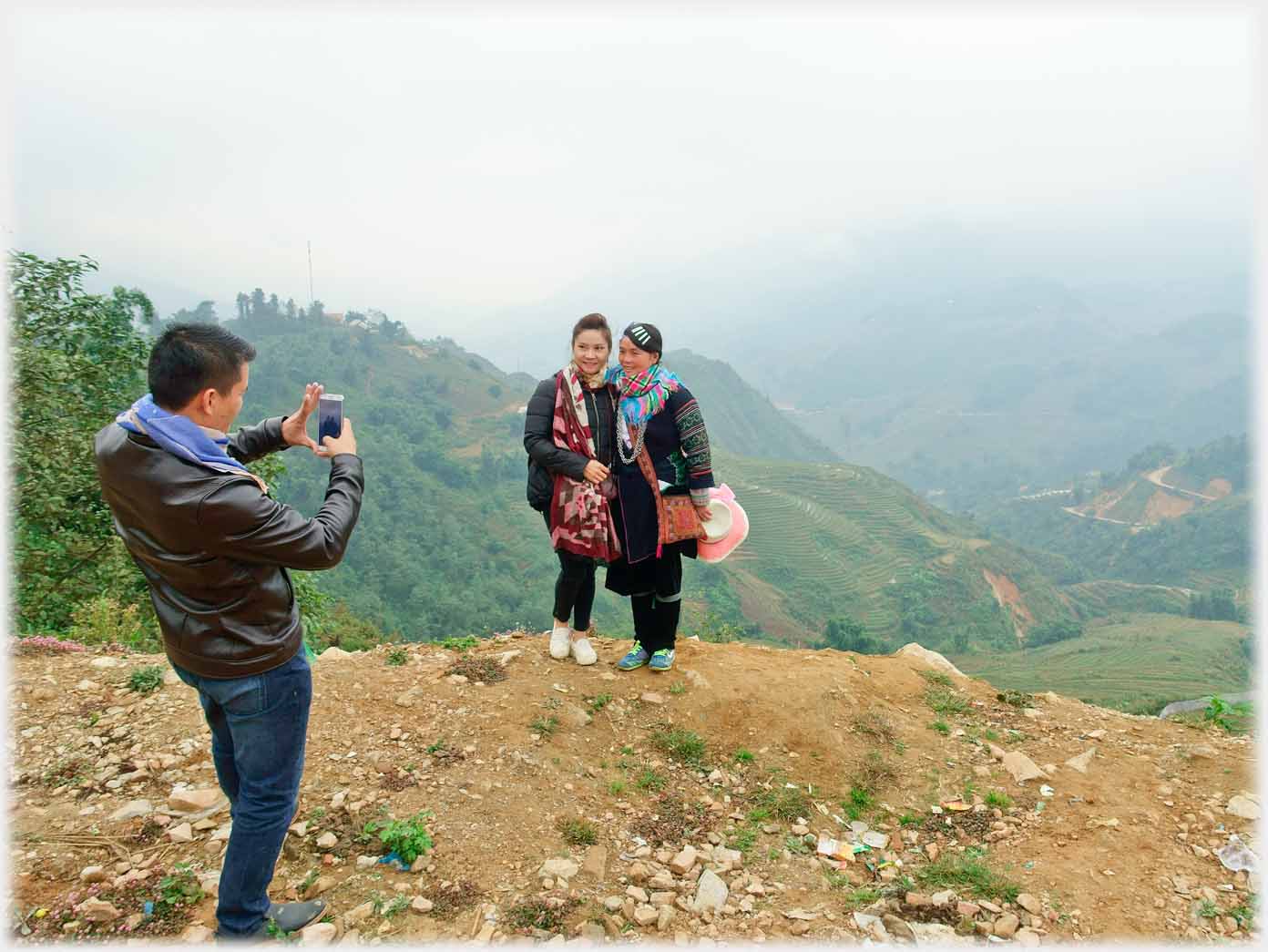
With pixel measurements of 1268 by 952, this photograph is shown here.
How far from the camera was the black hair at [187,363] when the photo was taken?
183 cm

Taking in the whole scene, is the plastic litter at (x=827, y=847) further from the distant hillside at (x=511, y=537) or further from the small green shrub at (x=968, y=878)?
the distant hillside at (x=511, y=537)

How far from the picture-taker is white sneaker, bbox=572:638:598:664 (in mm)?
4289

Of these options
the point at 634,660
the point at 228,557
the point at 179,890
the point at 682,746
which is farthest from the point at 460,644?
the point at 228,557

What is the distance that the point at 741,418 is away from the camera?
118875mm

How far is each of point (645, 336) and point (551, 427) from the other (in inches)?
26.5

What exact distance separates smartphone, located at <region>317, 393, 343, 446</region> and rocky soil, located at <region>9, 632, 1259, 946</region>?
162 cm

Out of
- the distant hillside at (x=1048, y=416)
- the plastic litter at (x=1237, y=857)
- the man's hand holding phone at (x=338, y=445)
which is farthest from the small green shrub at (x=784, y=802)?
the distant hillside at (x=1048, y=416)

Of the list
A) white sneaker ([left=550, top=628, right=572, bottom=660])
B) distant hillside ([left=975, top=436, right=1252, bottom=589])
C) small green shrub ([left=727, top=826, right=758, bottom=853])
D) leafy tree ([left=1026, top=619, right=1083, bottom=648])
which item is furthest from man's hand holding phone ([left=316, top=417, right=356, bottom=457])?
distant hillside ([left=975, top=436, right=1252, bottom=589])

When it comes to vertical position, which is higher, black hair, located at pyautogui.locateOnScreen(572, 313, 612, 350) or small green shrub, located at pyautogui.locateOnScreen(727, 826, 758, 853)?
black hair, located at pyautogui.locateOnScreen(572, 313, 612, 350)

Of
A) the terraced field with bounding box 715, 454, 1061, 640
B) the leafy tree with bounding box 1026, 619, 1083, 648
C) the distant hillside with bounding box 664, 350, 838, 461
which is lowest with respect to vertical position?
the leafy tree with bounding box 1026, 619, 1083, 648

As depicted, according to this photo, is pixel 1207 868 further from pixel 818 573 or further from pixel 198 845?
pixel 818 573

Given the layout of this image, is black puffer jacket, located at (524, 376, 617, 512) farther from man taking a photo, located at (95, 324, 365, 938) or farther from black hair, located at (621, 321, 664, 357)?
man taking a photo, located at (95, 324, 365, 938)

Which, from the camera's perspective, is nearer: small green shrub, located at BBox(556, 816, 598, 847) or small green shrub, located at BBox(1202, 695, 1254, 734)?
small green shrub, located at BBox(556, 816, 598, 847)

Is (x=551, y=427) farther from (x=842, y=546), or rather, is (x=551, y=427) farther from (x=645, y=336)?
(x=842, y=546)
